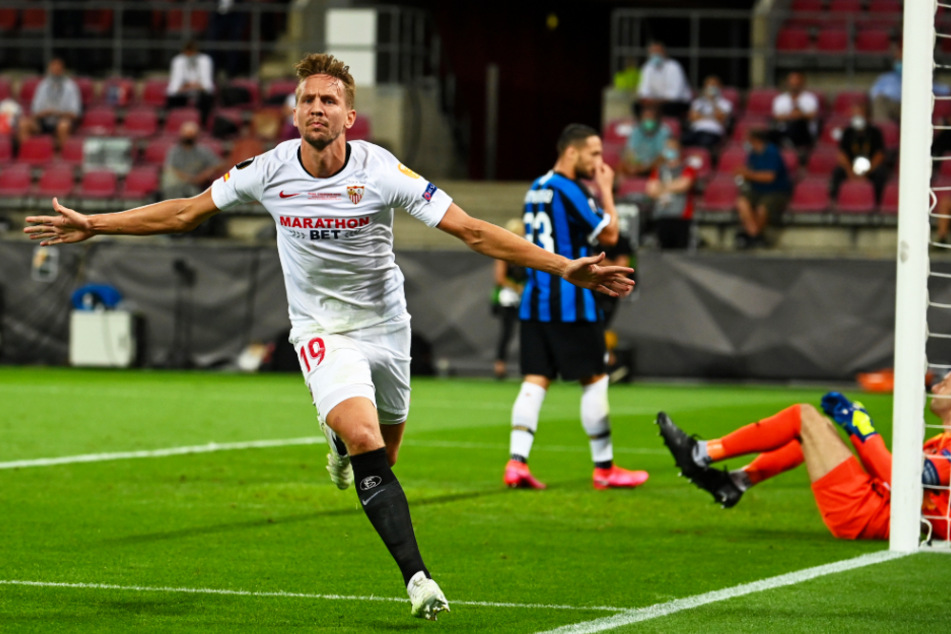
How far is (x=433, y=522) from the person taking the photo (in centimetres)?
801

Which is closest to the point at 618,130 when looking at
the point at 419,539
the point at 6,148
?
the point at 6,148

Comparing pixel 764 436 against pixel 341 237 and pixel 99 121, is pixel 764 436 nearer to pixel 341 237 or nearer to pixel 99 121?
pixel 341 237

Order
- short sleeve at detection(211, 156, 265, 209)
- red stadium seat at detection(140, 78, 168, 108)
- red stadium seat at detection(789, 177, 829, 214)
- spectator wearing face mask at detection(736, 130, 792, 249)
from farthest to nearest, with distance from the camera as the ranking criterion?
red stadium seat at detection(140, 78, 168, 108), red stadium seat at detection(789, 177, 829, 214), spectator wearing face mask at detection(736, 130, 792, 249), short sleeve at detection(211, 156, 265, 209)

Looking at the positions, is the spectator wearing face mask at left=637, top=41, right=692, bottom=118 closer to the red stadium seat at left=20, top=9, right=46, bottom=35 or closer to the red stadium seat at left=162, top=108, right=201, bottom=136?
the red stadium seat at left=162, top=108, right=201, bottom=136

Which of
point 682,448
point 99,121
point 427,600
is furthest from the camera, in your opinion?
point 99,121

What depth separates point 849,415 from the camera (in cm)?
745

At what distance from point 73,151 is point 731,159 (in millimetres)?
10537

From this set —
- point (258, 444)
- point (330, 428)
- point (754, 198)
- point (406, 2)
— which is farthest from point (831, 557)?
point (406, 2)

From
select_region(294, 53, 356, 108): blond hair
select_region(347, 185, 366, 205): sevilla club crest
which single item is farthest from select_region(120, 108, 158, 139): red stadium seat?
select_region(347, 185, 366, 205): sevilla club crest

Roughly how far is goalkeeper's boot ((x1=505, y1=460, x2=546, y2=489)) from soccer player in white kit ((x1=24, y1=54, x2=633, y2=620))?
316cm

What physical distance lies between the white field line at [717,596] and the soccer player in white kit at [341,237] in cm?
86

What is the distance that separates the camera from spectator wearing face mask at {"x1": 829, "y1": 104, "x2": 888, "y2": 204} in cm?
2041

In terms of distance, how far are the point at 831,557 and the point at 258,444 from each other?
5740 millimetres

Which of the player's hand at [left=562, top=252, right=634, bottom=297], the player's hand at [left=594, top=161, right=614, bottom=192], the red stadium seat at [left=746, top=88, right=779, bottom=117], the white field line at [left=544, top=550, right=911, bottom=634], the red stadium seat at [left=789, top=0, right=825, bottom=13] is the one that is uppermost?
the red stadium seat at [left=789, top=0, right=825, bottom=13]
